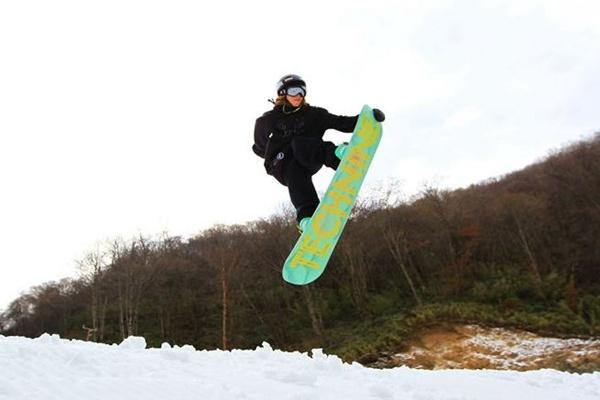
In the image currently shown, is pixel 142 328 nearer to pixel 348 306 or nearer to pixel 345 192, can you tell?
pixel 348 306

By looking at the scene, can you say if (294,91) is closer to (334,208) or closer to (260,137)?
(260,137)

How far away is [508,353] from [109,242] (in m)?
26.1

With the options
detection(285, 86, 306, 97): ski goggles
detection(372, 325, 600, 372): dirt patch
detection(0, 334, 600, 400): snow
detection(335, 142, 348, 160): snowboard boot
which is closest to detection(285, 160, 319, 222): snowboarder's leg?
detection(335, 142, 348, 160): snowboard boot

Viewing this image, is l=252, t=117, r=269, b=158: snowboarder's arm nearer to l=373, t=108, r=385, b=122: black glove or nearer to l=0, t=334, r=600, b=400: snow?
l=373, t=108, r=385, b=122: black glove

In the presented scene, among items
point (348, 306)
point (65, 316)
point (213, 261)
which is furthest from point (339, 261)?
point (65, 316)

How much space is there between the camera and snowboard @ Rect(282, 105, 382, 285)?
527 centimetres

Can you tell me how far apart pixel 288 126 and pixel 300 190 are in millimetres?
701

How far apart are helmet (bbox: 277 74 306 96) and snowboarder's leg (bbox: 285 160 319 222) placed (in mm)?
769

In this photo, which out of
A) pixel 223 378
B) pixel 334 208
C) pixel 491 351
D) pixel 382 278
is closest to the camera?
pixel 223 378

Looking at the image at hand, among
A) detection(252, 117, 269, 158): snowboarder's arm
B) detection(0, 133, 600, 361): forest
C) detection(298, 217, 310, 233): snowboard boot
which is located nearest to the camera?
detection(298, 217, 310, 233): snowboard boot

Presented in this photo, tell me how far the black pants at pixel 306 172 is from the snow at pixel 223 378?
6.02 feet

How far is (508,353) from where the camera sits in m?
18.5

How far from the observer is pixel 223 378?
16.6ft

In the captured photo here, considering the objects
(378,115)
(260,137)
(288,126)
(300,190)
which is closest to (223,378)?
(300,190)
